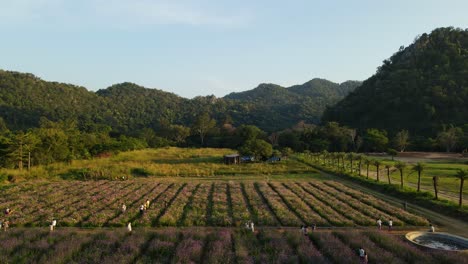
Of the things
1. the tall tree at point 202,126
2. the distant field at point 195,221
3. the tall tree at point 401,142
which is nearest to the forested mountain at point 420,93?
the tall tree at point 401,142

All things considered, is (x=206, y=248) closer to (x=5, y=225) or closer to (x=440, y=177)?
(x=5, y=225)

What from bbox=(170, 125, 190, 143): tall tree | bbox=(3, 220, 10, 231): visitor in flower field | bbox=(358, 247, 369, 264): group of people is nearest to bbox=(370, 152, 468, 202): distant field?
bbox=(358, 247, 369, 264): group of people

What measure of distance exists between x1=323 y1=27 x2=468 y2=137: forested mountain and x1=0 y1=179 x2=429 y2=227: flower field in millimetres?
76843

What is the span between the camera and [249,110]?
175250 mm

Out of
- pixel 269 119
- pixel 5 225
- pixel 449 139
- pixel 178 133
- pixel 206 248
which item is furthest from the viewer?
pixel 269 119

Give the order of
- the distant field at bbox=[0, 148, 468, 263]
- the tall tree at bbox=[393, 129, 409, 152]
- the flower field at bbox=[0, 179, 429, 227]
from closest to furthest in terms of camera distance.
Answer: the distant field at bbox=[0, 148, 468, 263]
the flower field at bbox=[0, 179, 429, 227]
the tall tree at bbox=[393, 129, 409, 152]

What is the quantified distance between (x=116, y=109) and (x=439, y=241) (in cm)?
15355

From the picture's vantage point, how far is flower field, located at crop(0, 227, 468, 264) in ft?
49.1

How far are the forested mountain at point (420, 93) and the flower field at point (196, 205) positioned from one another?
76.8 meters

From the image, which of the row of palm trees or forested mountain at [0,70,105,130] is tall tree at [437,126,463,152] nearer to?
the row of palm trees

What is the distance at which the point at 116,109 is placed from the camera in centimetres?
15600

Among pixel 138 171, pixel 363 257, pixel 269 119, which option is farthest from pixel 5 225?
pixel 269 119

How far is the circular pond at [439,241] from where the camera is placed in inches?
708

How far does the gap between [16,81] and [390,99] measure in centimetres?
15056
